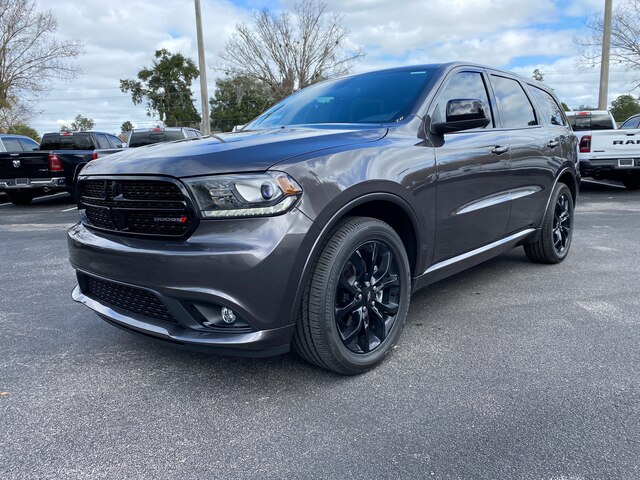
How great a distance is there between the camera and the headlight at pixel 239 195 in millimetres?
2178

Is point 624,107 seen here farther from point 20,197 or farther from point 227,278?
point 227,278

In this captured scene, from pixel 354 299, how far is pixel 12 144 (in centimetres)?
1321

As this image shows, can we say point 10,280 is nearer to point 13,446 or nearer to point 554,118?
point 13,446

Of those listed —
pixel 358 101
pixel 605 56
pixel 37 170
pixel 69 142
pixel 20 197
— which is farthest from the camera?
pixel 605 56

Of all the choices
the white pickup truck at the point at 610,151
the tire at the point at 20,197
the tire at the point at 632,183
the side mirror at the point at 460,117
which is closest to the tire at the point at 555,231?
the side mirror at the point at 460,117

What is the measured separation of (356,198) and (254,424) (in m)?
1.20

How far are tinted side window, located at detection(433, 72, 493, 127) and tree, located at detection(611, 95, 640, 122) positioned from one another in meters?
41.6

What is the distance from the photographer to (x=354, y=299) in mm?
2594

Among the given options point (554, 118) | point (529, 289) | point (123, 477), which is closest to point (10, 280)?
point (123, 477)

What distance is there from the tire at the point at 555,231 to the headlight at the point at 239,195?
3.33 meters

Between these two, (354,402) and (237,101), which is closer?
(354,402)

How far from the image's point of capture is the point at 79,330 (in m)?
3.44

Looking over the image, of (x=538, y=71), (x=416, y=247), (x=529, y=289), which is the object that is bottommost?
(x=529, y=289)

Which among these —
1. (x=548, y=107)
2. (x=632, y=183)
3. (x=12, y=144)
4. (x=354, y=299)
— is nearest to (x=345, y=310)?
(x=354, y=299)
